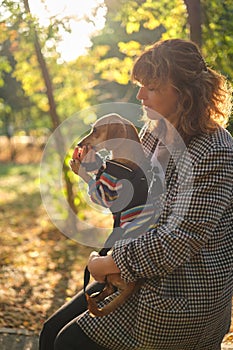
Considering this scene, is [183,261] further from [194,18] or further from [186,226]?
[194,18]

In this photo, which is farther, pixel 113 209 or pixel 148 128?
pixel 148 128

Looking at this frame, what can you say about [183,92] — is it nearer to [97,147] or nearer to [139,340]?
[97,147]

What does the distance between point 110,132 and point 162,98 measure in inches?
13.4

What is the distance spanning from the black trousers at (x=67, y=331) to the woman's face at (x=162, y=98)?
2.95ft

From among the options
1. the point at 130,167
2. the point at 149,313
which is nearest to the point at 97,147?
the point at 130,167

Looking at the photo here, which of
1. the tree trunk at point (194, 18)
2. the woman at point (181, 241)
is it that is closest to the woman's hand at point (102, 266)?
the woman at point (181, 241)

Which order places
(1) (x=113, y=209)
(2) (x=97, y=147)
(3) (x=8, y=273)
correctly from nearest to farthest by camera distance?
(1) (x=113, y=209) → (2) (x=97, y=147) → (3) (x=8, y=273)

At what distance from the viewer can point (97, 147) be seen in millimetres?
2467

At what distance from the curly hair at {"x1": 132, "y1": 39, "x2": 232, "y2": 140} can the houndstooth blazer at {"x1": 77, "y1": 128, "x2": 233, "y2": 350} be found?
0.07m

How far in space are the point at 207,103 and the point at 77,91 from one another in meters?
6.45

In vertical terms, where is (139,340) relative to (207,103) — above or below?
below

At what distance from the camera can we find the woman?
6.71 ft

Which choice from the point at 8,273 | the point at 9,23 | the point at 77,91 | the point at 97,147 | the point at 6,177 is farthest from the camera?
the point at 6,177

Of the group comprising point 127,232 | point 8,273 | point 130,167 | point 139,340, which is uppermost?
point 130,167
